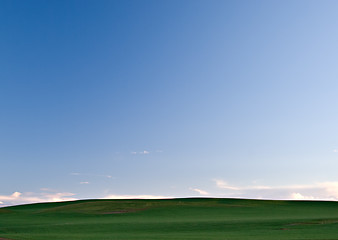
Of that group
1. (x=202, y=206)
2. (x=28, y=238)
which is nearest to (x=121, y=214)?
(x=202, y=206)

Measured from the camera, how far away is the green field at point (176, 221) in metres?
28.5

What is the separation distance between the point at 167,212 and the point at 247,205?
16.6m

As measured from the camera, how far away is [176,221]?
41188 millimetres

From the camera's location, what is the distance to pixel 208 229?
33406 millimetres

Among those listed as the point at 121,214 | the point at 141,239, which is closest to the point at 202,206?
the point at 121,214

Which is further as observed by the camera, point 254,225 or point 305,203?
point 305,203

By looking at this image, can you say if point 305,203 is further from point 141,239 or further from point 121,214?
point 141,239

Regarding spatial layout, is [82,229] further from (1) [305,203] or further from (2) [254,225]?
(1) [305,203]

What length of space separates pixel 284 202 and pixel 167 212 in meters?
27.5

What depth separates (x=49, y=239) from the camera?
86.9 feet

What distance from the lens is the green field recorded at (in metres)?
28.5

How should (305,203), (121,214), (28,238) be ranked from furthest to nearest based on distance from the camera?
(305,203) < (121,214) < (28,238)

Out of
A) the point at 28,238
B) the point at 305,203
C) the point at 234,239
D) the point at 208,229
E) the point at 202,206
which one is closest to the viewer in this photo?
the point at 234,239

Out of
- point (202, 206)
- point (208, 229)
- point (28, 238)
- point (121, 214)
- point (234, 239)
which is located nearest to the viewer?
point (234, 239)
